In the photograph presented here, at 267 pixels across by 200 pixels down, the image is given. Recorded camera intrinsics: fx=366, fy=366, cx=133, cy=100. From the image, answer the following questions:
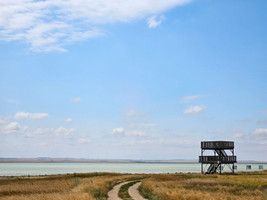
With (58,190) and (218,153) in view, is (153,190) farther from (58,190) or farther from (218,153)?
(218,153)

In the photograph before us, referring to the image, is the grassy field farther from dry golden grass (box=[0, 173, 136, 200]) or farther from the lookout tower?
the lookout tower

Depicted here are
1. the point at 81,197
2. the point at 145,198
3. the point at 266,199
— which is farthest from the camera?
the point at 145,198

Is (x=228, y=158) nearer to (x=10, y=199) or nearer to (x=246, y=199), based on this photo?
(x=246, y=199)

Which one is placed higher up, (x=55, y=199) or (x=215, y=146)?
(x=215, y=146)

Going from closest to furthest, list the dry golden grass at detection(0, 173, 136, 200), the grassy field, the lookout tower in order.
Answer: the dry golden grass at detection(0, 173, 136, 200)
the grassy field
the lookout tower

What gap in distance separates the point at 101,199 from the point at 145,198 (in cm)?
435

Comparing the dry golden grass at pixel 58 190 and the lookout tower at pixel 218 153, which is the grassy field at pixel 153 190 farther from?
the lookout tower at pixel 218 153

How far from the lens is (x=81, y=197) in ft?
80.7

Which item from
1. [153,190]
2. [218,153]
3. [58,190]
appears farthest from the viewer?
[218,153]

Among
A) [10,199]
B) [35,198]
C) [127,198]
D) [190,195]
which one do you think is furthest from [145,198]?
[10,199]

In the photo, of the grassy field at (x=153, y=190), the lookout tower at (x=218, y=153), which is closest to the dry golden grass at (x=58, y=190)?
the grassy field at (x=153, y=190)

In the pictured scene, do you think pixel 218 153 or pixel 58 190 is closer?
pixel 58 190

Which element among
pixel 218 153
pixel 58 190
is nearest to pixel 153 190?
pixel 58 190

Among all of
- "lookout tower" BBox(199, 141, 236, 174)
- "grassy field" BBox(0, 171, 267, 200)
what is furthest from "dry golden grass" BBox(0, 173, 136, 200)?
"lookout tower" BBox(199, 141, 236, 174)
